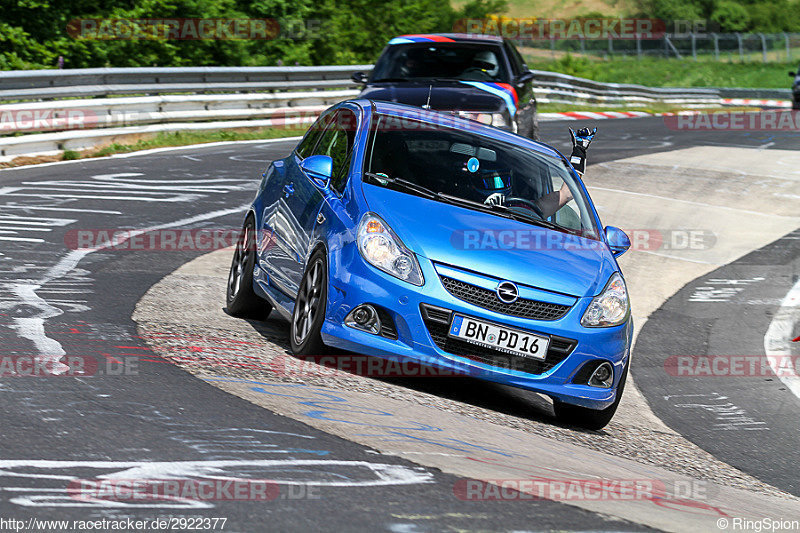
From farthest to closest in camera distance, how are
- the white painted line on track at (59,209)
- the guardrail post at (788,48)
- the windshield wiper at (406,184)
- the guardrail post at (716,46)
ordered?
the guardrail post at (788,48)
the guardrail post at (716,46)
the white painted line on track at (59,209)
the windshield wiper at (406,184)

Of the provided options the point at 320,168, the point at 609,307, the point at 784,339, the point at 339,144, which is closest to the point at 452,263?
the point at 609,307

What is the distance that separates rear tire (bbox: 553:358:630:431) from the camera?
22.4ft

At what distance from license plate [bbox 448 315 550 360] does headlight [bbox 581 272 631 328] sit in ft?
1.18

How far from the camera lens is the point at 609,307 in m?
6.66

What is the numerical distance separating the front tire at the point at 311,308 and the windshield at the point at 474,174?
68 centimetres

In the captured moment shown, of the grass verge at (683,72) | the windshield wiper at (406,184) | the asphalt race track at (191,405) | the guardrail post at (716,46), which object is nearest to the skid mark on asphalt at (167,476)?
the asphalt race track at (191,405)

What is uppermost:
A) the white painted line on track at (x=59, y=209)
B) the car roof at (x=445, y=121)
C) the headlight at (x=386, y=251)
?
the car roof at (x=445, y=121)

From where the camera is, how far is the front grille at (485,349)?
630 centimetres

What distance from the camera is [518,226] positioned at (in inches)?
276

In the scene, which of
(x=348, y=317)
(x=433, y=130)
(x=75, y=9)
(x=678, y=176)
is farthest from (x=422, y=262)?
(x=75, y=9)

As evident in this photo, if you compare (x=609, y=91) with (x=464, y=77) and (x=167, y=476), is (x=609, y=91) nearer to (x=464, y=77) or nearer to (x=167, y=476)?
(x=464, y=77)

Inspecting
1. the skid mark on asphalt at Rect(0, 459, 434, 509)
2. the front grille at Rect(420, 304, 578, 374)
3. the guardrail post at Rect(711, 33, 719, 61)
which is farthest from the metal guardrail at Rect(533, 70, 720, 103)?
the skid mark on asphalt at Rect(0, 459, 434, 509)

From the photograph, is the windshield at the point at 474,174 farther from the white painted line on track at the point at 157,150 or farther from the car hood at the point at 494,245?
the white painted line on track at the point at 157,150

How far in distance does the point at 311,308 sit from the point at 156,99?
13.8 metres
